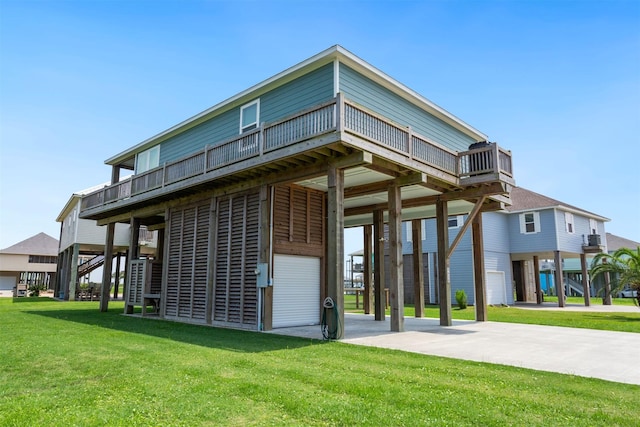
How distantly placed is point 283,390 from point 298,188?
7880 mm

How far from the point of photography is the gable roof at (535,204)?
982 inches

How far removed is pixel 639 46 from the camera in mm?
9148

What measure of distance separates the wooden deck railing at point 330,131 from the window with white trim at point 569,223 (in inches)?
655

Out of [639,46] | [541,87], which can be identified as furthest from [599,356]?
[541,87]

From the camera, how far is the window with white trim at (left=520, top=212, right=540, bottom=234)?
25.3 m

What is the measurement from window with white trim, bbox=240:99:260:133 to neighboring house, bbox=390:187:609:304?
16129 millimetres

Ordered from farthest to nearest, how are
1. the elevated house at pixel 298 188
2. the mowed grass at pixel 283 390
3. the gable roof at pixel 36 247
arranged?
the gable roof at pixel 36 247 < the elevated house at pixel 298 188 < the mowed grass at pixel 283 390

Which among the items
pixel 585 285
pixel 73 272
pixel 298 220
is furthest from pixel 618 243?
pixel 73 272

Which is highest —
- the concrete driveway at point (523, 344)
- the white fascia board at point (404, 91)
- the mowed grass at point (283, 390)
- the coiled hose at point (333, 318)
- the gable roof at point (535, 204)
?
the white fascia board at point (404, 91)

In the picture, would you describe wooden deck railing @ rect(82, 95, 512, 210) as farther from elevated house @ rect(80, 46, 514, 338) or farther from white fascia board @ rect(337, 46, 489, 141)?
white fascia board @ rect(337, 46, 489, 141)

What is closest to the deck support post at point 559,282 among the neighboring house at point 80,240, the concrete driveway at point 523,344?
the concrete driveway at point 523,344

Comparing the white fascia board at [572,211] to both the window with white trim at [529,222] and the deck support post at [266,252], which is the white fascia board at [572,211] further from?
the deck support post at [266,252]

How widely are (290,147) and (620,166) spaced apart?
52.7ft

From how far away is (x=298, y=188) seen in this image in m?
12.1
